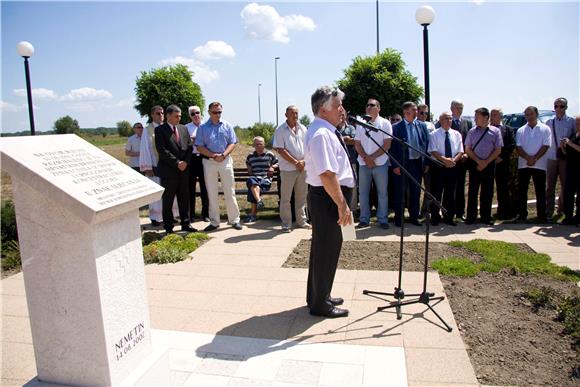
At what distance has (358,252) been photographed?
629cm

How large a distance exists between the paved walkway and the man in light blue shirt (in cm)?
191

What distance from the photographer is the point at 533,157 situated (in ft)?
25.9

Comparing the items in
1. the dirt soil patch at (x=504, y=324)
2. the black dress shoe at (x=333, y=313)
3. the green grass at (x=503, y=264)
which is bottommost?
the dirt soil patch at (x=504, y=324)

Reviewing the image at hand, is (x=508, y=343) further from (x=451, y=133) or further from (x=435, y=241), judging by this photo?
(x=451, y=133)

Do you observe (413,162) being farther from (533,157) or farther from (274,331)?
(274,331)

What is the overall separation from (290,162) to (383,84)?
30.6 ft

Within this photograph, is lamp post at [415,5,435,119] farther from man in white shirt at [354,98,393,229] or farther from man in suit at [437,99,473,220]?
man in white shirt at [354,98,393,229]

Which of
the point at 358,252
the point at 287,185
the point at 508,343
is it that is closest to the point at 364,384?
the point at 508,343

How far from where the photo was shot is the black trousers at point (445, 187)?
7.89m

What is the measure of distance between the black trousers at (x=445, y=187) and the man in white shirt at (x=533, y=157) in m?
1.29

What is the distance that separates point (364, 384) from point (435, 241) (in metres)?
4.18

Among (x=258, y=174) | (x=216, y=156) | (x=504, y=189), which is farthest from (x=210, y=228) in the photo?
(x=504, y=189)

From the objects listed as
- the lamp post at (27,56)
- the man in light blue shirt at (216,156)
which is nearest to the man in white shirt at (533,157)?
the man in light blue shirt at (216,156)

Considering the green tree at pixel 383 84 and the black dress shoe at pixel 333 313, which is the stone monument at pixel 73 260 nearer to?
the black dress shoe at pixel 333 313
